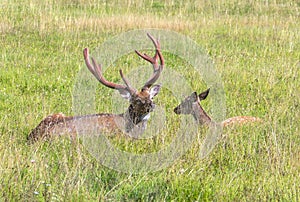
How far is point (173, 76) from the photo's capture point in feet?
27.1

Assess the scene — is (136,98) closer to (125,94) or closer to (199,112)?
(125,94)

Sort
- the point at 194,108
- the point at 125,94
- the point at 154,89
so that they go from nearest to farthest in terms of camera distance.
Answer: the point at 125,94
the point at 154,89
the point at 194,108

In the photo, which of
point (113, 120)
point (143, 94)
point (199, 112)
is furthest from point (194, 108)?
point (113, 120)

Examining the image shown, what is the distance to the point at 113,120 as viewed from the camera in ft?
21.3

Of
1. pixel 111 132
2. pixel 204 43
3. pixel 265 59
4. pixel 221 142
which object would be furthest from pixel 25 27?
pixel 221 142

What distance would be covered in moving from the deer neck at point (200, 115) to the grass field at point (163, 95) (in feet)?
0.91

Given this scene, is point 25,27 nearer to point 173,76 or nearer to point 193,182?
point 173,76

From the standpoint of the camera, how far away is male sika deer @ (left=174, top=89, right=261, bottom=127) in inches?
252

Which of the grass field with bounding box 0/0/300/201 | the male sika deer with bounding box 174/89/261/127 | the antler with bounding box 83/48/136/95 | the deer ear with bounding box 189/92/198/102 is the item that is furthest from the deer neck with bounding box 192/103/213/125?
the antler with bounding box 83/48/136/95

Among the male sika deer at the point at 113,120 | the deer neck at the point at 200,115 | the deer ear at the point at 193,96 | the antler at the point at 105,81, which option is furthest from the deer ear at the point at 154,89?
the deer ear at the point at 193,96

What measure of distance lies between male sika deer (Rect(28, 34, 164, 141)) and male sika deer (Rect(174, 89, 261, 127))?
15.1 inches

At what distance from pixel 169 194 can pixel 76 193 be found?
25.0 inches

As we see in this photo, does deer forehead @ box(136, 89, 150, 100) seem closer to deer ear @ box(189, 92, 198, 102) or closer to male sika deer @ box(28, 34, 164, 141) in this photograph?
male sika deer @ box(28, 34, 164, 141)

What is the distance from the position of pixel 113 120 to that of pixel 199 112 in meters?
1.02
